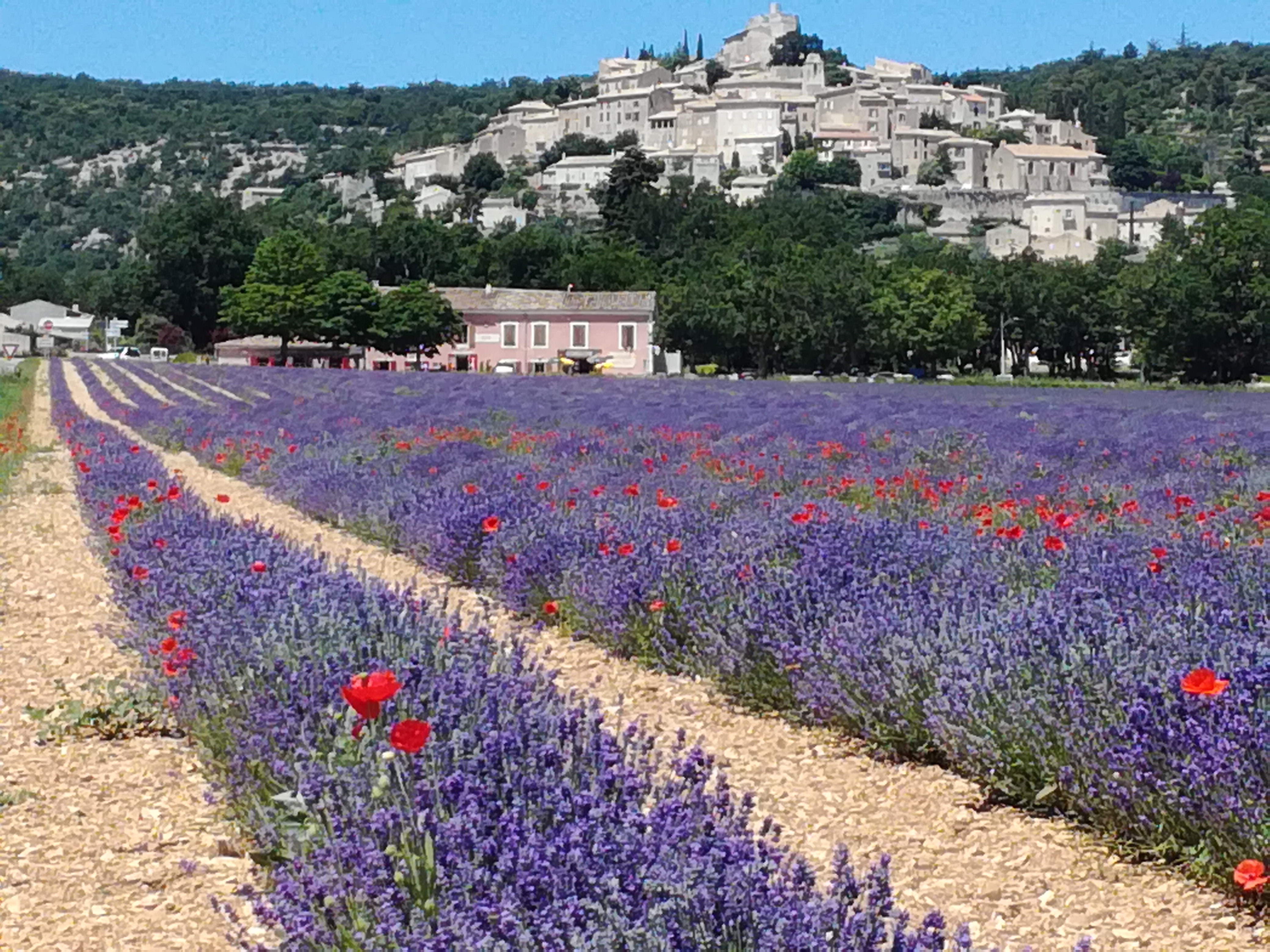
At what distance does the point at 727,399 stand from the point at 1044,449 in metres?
14.9

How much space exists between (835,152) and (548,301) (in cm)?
9164

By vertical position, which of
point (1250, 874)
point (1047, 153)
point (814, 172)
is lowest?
point (1250, 874)

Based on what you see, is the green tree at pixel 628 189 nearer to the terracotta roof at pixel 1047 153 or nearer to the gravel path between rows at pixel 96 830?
the terracotta roof at pixel 1047 153

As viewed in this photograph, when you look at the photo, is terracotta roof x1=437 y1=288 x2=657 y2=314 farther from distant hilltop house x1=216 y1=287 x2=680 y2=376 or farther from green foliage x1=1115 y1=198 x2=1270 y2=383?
green foliage x1=1115 y1=198 x2=1270 y2=383

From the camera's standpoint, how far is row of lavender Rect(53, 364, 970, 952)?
9.22 feet

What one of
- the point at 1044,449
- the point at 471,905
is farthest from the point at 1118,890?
the point at 1044,449

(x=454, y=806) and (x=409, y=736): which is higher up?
(x=409, y=736)

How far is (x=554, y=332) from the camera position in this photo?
7412 centimetres

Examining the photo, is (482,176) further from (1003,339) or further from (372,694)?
(372,694)

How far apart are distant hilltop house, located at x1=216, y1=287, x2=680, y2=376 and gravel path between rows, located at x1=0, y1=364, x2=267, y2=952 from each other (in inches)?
2535

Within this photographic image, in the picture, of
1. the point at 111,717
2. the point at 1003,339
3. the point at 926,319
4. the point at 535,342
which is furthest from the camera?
the point at 535,342

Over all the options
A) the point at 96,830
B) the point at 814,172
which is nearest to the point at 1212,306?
the point at 96,830

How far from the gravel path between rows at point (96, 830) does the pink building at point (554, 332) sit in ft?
211

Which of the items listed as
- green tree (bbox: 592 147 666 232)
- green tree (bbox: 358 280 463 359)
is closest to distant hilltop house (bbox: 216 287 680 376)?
green tree (bbox: 358 280 463 359)
